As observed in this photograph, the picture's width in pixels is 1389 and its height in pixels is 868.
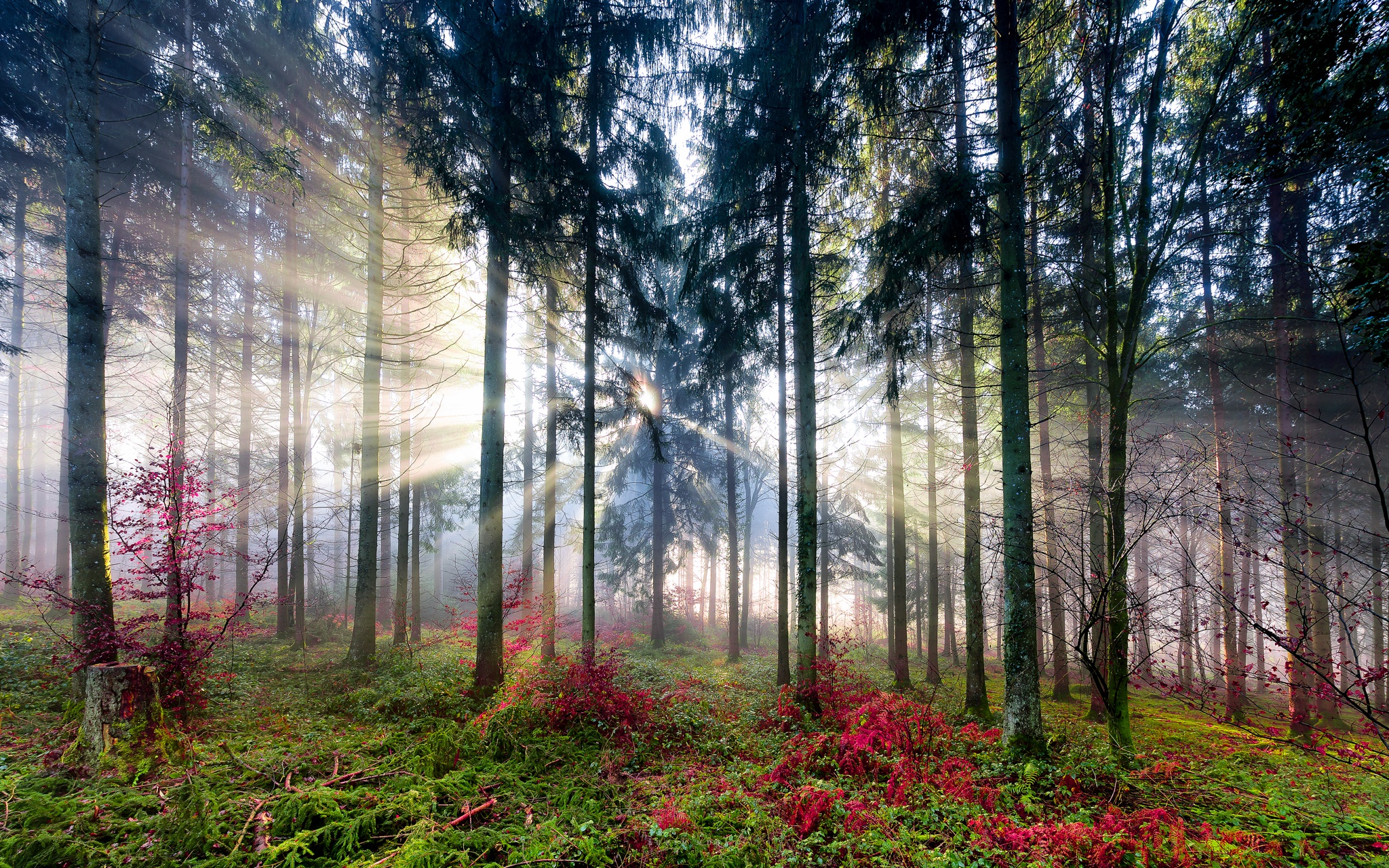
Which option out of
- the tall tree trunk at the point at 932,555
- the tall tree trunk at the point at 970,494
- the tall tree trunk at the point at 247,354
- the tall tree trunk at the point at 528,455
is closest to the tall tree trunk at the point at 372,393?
the tall tree trunk at the point at 528,455

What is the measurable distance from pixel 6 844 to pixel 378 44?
10415mm

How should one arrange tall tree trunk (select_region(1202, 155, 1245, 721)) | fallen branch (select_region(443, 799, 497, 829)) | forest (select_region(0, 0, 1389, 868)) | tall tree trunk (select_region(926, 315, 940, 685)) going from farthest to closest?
tall tree trunk (select_region(926, 315, 940, 685))
tall tree trunk (select_region(1202, 155, 1245, 721))
forest (select_region(0, 0, 1389, 868))
fallen branch (select_region(443, 799, 497, 829))

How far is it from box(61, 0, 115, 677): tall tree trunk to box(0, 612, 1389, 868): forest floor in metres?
1.76

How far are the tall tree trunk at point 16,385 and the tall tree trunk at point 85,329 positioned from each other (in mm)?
9695

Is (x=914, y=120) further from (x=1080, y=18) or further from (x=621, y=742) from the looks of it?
(x=621, y=742)

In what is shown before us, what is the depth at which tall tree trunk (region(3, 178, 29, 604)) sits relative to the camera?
499 inches

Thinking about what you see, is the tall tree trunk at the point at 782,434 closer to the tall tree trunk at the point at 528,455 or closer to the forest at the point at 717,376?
the forest at the point at 717,376

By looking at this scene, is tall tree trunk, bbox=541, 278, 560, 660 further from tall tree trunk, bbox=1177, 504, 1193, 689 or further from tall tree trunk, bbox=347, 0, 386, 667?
tall tree trunk, bbox=1177, 504, 1193, 689

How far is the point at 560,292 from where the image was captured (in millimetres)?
10664

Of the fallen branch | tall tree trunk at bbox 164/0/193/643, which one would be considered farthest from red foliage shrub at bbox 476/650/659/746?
tall tree trunk at bbox 164/0/193/643

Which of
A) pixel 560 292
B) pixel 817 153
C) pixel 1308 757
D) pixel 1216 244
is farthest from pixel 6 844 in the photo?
pixel 1216 244

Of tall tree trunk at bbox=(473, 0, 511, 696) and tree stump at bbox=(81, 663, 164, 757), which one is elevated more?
tall tree trunk at bbox=(473, 0, 511, 696)

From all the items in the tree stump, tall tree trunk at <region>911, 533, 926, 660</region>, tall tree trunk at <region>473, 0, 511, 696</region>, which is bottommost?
tall tree trunk at <region>911, 533, 926, 660</region>

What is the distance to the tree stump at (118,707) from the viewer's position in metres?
4.48
